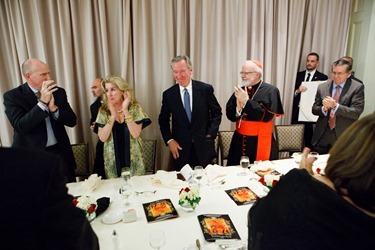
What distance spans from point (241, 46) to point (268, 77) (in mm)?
720

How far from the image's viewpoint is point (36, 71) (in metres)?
2.49

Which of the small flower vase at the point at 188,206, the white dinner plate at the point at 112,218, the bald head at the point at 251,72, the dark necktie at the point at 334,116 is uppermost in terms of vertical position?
the bald head at the point at 251,72

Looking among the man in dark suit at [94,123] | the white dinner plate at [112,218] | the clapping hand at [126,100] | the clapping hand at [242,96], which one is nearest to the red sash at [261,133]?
the clapping hand at [242,96]

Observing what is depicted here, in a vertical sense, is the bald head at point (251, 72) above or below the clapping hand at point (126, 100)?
above

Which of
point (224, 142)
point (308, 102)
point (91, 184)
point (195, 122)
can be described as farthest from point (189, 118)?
point (308, 102)

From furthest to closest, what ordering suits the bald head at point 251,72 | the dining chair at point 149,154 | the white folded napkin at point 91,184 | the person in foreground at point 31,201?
the dining chair at point 149,154
the bald head at point 251,72
the white folded napkin at point 91,184
the person in foreground at point 31,201

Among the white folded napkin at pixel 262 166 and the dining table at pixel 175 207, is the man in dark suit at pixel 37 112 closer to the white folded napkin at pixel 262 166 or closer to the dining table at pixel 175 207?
the dining table at pixel 175 207

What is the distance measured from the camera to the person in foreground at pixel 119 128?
8.22 feet

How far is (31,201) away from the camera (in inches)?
29.4

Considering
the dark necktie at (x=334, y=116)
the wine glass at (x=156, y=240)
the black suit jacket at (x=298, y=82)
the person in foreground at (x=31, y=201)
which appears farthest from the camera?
the black suit jacket at (x=298, y=82)

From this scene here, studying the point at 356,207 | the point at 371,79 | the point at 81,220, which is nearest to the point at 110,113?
the point at 81,220

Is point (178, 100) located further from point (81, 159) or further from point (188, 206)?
point (188, 206)

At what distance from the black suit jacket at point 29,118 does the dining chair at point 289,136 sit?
9.20ft

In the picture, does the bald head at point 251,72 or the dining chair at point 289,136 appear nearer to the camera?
the bald head at point 251,72
